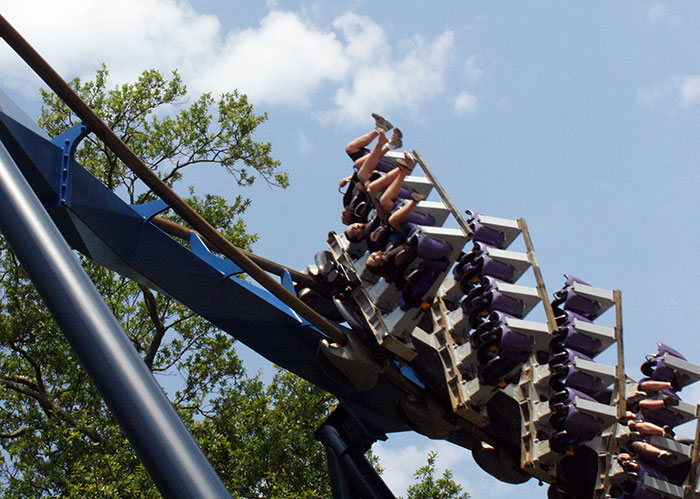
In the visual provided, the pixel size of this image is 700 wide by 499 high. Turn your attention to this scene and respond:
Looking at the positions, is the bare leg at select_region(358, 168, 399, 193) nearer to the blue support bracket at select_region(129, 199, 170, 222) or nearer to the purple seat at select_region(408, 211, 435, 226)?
the purple seat at select_region(408, 211, 435, 226)

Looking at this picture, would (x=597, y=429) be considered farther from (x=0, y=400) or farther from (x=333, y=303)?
(x=0, y=400)

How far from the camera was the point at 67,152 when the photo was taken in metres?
4.54

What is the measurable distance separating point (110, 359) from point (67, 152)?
2478 mm

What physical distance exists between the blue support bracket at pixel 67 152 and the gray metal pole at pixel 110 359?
5.58ft

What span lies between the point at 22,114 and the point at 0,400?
9.11m

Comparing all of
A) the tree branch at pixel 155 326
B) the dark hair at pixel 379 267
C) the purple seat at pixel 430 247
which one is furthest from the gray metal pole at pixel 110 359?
the tree branch at pixel 155 326

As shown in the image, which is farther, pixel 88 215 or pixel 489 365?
pixel 489 365

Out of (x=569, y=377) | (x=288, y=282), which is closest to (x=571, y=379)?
(x=569, y=377)

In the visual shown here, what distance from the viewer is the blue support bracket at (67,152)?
449 cm

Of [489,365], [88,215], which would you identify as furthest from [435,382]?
[88,215]

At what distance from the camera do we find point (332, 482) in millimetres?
6461

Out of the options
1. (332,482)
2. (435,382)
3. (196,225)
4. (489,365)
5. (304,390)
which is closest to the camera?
(196,225)

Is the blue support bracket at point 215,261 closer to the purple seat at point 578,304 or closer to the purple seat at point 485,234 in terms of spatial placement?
the purple seat at point 485,234

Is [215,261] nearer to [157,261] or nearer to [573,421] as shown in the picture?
[157,261]
